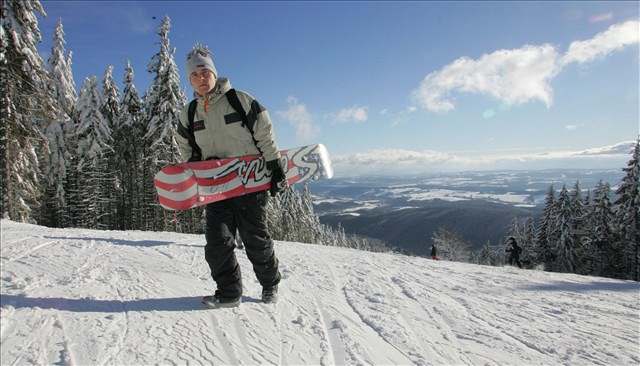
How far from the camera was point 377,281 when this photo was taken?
5.03 meters

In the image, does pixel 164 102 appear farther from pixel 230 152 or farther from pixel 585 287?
pixel 585 287

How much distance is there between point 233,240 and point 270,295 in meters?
0.69

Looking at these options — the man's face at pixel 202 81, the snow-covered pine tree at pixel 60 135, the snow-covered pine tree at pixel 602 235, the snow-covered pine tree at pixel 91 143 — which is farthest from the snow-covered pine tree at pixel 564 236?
the snow-covered pine tree at pixel 60 135

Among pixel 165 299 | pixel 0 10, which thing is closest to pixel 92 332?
pixel 165 299

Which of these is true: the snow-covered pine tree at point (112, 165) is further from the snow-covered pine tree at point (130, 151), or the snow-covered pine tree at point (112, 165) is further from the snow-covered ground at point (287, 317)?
the snow-covered ground at point (287, 317)

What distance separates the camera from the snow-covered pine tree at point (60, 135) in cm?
2755

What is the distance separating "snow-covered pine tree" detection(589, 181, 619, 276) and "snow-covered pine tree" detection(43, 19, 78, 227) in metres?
44.6

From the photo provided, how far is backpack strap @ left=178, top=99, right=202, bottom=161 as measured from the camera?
371 centimetres

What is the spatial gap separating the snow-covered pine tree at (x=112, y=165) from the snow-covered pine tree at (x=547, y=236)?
40.0m

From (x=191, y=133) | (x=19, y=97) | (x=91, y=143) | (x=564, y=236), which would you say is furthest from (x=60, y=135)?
(x=564, y=236)

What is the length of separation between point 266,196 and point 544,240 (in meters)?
40.7

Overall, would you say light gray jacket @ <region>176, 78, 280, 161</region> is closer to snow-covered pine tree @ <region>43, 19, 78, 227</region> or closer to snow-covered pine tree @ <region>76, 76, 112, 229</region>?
snow-covered pine tree @ <region>76, 76, 112, 229</region>

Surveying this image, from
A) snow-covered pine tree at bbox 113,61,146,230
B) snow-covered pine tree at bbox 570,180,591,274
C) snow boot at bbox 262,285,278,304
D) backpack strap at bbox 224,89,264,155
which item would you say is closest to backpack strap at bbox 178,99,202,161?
backpack strap at bbox 224,89,264,155

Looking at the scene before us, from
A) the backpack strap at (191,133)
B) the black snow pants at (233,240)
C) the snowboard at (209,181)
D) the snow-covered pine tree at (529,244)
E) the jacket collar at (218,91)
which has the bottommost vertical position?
the snow-covered pine tree at (529,244)
